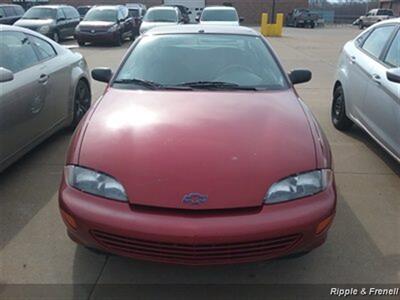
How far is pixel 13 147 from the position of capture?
4105mm

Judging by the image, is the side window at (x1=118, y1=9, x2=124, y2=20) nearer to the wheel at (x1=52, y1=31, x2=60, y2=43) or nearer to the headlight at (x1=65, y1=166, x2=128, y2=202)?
the wheel at (x1=52, y1=31, x2=60, y2=43)

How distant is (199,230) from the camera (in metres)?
2.33

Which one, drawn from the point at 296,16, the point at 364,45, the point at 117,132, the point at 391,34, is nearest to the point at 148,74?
the point at 117,132

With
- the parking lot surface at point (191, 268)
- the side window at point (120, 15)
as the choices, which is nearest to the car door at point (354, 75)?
the parking lot surface at point (191, 268)

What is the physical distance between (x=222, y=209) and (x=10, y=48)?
315cm

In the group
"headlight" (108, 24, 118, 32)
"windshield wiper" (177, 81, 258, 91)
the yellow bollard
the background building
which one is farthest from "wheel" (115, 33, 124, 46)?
the background building

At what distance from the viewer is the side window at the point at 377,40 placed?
4.93 metres

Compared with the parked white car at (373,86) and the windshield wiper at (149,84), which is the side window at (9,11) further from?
the windshield wiper at (149,84)

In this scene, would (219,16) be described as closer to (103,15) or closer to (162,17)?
(162,17)

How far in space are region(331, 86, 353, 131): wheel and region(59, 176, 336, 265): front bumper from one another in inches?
138

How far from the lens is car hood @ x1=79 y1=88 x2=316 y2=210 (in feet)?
8.05

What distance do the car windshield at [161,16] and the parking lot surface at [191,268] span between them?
1352 cm

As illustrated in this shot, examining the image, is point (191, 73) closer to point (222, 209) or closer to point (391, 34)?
point (222, 209)

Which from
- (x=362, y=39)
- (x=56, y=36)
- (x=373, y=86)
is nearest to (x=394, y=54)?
(x=373, y=86)
